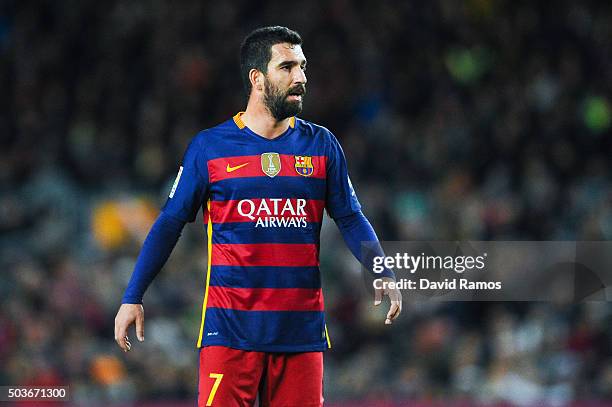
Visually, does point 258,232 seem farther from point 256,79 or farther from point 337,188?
point 256,79

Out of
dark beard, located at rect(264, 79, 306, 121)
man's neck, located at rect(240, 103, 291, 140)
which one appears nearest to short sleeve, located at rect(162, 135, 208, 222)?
man's neck, located at rect(240, 103, 291, 140)

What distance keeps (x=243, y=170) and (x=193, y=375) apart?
13.9ft

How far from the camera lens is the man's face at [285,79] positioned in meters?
4.52

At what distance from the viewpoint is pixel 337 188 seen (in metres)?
4.66

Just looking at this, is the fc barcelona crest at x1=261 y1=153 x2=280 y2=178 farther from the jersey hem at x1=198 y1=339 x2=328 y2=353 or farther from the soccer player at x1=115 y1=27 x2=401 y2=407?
the jersey hem at x1=198 y1=339 x2=328 y2=353

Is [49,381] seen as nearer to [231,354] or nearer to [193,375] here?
[193,375]

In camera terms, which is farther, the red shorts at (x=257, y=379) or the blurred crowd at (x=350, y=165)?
the blurred crowd at (x=350, y=165)

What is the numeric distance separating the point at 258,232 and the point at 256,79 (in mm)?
634

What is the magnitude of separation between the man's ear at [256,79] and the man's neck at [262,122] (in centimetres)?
7

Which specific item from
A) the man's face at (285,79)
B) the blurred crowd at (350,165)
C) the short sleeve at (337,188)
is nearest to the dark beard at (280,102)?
the man's face at (285,79)

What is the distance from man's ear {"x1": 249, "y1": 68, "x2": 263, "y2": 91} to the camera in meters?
4.59

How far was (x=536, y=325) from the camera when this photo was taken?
8688 millimetres

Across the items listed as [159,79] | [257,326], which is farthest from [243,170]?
[159,79]

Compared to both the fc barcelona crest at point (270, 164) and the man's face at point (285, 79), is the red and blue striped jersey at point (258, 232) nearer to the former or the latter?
the fc barcelona crest at point (270, 164)
